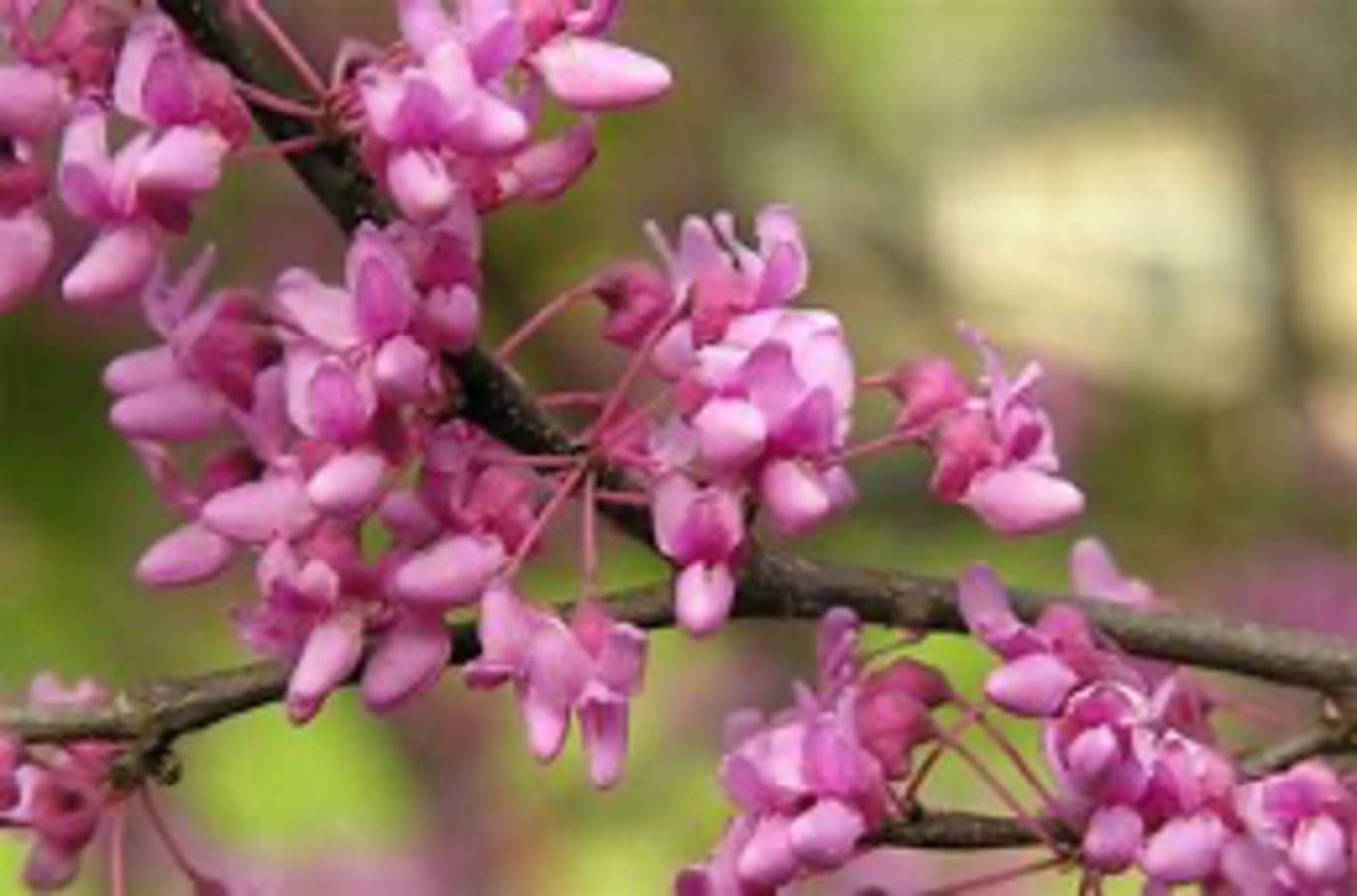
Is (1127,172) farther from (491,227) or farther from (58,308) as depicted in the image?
(58,308)

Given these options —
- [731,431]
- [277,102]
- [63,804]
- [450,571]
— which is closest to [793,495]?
[731,431]

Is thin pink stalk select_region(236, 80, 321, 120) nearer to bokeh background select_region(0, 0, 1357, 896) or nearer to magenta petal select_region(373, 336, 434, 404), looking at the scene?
magenta petal select_region(373, 336, 434, 404)

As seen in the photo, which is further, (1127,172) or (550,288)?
(1127,172)

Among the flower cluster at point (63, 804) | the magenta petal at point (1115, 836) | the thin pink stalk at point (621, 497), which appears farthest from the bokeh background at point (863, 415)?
the magenta petal at point (1115, 836)

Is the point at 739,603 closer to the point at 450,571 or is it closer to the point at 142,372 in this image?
the point at 450,571

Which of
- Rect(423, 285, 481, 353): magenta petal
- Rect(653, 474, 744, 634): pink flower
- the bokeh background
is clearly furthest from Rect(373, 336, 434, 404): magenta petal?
the bokeh background

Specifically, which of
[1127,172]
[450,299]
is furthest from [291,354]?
[1127,172]
